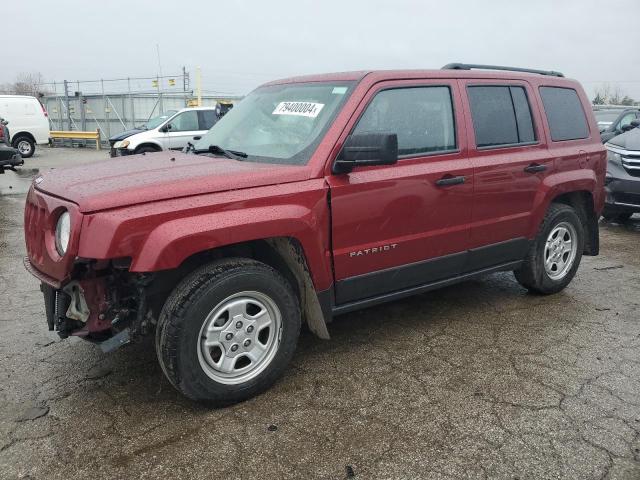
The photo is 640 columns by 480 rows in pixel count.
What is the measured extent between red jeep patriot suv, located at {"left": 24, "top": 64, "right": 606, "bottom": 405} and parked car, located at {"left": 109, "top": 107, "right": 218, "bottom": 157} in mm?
11080

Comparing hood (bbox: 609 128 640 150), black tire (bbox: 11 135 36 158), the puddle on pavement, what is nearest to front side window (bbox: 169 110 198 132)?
the puddle on pavement

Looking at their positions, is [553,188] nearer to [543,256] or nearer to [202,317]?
[543,256]

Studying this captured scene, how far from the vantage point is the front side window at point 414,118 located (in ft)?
11.4

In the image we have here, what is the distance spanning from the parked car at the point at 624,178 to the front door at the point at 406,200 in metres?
4.77

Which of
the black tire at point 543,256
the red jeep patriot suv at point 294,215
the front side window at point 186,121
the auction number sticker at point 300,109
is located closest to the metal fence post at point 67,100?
the front side window at point 186,121

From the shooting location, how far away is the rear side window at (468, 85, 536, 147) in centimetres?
397

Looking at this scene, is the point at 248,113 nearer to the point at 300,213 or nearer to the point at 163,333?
the point at 300,213

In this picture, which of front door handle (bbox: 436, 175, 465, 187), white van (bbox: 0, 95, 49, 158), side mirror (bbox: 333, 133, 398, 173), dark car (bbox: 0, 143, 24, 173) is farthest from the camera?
white van (bbox: 0, 95, 49, 158)

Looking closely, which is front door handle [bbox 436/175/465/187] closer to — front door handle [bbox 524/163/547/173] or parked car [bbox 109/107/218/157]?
front door handle [bbox 524/163/547/173]

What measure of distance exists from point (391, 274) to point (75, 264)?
190 cm

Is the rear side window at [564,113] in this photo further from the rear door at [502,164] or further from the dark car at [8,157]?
the dark car at [8,157]

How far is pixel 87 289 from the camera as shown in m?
A: 2.79

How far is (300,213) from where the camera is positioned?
119 inches

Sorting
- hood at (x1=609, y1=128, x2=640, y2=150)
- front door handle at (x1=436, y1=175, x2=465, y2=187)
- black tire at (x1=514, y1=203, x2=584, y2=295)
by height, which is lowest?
black tire at (x1=514, y1=203, x2=584, y2=295)
